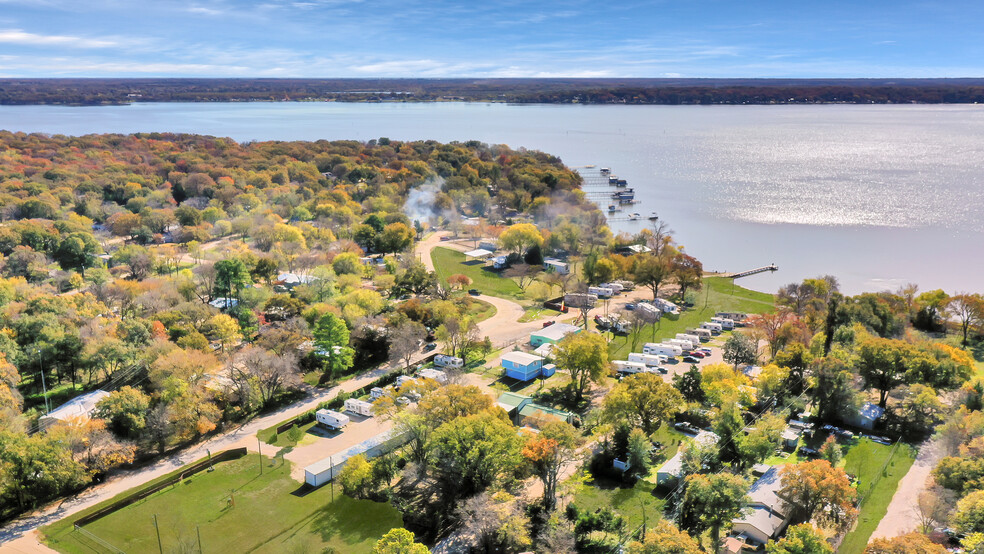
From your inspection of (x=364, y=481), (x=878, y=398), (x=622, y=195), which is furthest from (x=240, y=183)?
(x=878, y=398)

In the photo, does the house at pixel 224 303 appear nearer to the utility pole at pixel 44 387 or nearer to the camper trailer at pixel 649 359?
the utility pole at pixel 44 387

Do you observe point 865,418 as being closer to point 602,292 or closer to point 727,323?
point 727,323

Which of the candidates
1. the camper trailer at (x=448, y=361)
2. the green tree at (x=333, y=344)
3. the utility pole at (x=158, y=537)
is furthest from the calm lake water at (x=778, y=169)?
the utility pole at (x=158, y=537)

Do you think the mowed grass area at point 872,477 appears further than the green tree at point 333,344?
No

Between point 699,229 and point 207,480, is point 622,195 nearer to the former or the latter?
point 699,229

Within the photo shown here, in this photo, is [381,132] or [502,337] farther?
[381,132]

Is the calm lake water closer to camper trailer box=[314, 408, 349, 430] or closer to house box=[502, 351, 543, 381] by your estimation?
house box=[502, 351, 543, 381]
